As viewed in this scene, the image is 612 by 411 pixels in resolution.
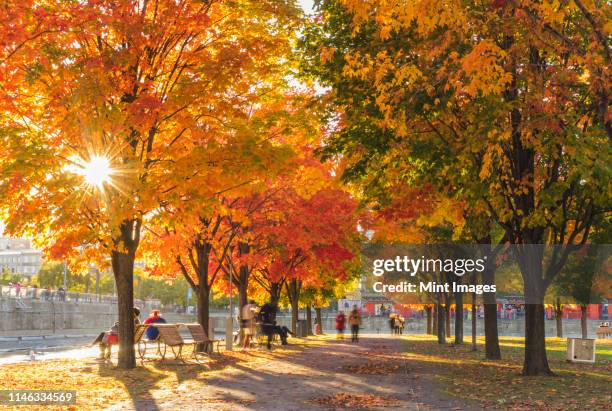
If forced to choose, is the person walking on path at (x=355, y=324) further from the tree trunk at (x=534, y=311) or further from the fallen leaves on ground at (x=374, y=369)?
the tree trunk at (x=534, y=311)

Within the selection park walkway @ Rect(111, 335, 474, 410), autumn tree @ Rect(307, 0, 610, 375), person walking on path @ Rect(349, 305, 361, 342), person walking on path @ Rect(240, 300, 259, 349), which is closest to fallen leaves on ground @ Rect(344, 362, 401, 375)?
park walkway @ Rect(111, 335, 474, 410)

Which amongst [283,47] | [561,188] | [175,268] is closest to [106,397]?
[561,188]

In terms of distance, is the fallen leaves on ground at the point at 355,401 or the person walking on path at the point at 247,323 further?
the person walking on path at the point at 247,323

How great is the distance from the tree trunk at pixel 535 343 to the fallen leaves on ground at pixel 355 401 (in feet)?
21.1

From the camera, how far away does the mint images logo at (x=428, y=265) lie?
33.3 meters

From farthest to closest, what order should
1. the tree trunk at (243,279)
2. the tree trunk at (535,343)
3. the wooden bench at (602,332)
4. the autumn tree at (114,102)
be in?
the wooden bench at (602,332)
the tree trunk at (243,279)
the tree trunk at (535,343)
the autumn tree at (114,102)

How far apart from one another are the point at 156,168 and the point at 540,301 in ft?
32.6

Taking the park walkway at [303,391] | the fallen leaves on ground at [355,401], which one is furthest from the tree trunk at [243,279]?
the fallen leaves on ground at [355,401]

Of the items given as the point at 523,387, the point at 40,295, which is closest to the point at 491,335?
the point at 523,387

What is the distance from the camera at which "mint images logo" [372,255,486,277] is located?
33347 millimetres

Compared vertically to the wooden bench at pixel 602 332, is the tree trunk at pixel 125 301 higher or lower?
higher

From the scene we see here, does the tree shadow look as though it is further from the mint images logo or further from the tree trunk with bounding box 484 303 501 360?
the mint images logo

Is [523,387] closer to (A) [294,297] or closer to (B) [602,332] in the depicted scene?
(A) [294,297]

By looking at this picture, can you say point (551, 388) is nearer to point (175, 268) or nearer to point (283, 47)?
point (283, 47)
